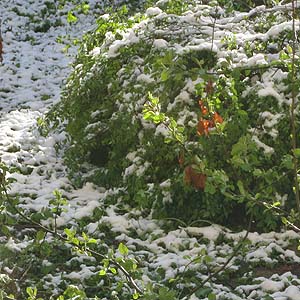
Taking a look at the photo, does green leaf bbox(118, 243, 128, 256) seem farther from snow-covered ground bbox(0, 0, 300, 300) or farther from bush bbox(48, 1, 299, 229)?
bush bbox(48, 1, 299, 229)

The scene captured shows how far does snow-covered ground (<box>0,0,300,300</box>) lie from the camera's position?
12.1 feet

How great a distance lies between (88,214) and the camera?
184 inches

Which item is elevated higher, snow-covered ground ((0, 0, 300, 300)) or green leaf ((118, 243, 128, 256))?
green leaf ((118, 243, 128, 256))

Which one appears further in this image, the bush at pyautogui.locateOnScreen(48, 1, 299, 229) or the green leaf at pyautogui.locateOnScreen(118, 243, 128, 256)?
the bush at pyautogui.locateOnScreen(48, 1, 299, 229)

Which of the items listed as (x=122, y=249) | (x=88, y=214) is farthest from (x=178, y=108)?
(x=122, y=249)

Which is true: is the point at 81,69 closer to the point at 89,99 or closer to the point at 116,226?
the point at 89,99

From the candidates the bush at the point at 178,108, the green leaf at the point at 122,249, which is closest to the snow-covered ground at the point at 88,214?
the bush at the point at 178,108

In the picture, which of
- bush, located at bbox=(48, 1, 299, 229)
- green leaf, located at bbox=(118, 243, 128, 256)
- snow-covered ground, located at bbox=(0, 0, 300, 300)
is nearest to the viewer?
green leaf, located at bbox=(118, 243, 128, 256)

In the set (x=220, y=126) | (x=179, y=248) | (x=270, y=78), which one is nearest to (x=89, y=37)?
(x=270, y=78)

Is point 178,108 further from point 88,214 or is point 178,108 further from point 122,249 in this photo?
point 122,249

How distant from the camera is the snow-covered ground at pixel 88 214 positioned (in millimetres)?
3693

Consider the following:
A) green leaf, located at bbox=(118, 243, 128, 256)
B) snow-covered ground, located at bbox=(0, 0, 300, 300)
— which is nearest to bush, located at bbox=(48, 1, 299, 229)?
snow-covered ground, located at bbox=(0, 0, 300, 300)

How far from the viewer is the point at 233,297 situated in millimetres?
3420

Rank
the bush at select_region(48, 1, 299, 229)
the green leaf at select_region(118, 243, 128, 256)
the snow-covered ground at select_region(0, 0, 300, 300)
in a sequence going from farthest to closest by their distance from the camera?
the bush at select_region(48, 1, 299, 229) < the snow-covered ground at select_region(0, 0, 300, 300) < the green leaf at select_region(118, 243, 128, 256)
